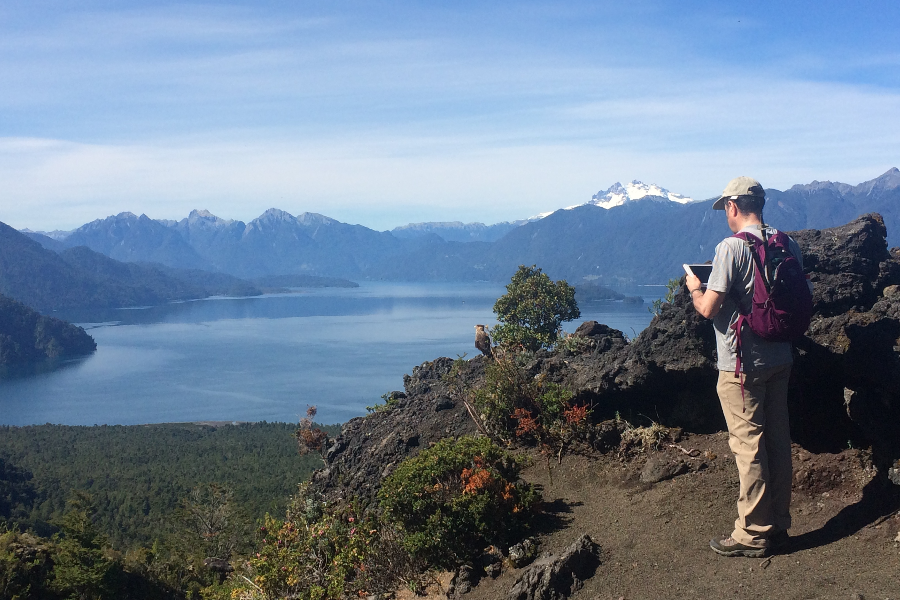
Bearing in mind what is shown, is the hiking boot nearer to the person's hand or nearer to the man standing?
the man standing

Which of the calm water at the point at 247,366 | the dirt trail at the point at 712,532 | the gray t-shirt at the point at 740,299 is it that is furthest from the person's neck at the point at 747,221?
the calm water at the point at 247,366

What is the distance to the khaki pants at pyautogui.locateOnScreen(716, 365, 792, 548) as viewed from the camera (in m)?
3.89

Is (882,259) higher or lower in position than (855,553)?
higher

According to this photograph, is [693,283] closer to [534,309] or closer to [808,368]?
[808,368]

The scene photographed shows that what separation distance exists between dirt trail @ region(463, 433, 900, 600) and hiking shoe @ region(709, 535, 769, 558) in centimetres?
4

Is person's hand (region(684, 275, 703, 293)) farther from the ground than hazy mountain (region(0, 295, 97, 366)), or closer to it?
farther from the ground

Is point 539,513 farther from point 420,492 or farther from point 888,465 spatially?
point 888,465

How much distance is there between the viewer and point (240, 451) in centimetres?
3997

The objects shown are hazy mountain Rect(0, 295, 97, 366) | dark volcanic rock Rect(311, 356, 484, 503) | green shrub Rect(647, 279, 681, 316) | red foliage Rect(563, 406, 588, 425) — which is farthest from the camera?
hazy mountain Rect(0, 295, 97, 366)

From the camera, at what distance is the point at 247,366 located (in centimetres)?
8600

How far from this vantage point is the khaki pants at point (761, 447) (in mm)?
3887

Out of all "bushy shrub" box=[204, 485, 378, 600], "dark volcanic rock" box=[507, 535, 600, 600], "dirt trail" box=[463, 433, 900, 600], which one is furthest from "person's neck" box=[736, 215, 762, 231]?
"bushy shrub" box=[204, 485, 378, 600]

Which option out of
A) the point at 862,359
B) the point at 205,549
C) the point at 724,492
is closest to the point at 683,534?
the point at 724,492

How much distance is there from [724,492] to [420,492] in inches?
89.8
